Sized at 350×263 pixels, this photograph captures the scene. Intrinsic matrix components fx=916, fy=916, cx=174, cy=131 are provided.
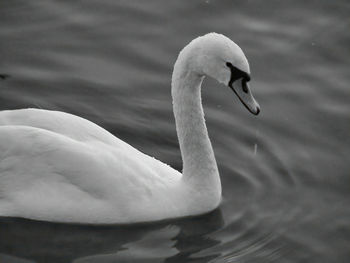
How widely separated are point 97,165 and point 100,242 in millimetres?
776

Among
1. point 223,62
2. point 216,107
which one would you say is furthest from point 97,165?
point 216,107

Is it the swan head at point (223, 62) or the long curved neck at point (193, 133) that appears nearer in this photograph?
the swan head at point (223, 62)

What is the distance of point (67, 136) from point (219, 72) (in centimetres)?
169

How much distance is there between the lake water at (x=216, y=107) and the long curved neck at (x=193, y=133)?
0.44m

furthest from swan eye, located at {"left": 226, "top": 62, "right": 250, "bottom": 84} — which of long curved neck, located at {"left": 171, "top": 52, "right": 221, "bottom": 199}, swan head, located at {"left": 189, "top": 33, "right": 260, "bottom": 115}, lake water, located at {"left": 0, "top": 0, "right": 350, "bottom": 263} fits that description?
lake water, located at {"left": 0, "top": 0, "right": 350, "bottom": 263}

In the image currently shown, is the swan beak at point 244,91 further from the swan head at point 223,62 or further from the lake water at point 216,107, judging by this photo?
the lake water at point 216,107

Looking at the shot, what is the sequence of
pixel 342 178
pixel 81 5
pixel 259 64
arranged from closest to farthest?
pixel 342 178, pixel 259 64, pixel 81 5

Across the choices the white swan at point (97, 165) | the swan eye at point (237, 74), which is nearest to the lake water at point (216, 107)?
the white swan at point (97, 165)

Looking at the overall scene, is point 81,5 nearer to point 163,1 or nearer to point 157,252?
point 163,1

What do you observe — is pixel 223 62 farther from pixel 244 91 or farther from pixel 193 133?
pixel 193 133

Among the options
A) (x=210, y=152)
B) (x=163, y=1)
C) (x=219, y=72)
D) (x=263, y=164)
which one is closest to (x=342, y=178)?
(x=263, y=164)

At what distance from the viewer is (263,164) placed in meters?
10.4

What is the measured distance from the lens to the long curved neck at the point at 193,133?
9039 mm

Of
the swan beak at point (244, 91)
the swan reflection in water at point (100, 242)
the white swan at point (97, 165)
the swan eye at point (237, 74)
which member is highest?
the swan eye at point (237, 74)
